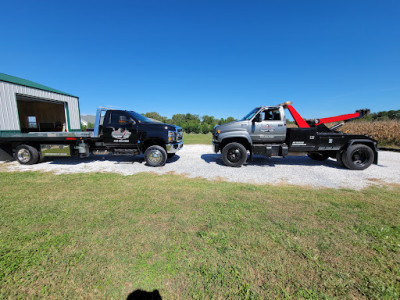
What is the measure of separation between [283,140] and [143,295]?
7.01 meters

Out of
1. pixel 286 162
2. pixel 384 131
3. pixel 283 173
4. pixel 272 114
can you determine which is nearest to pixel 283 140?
pixel 272 114

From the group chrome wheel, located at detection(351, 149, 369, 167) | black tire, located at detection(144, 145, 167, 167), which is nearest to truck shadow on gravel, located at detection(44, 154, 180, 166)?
black tire, located at detection(144, 145, 167, 167)

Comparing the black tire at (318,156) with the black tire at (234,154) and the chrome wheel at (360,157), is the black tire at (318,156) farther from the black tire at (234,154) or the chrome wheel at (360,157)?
the black tire at (234,154)

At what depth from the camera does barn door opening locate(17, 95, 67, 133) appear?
16.7 m

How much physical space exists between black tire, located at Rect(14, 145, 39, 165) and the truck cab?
782cm

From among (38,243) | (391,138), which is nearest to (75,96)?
(38,243)

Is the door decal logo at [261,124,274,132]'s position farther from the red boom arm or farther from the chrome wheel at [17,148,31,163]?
the chrome wheel at [17,148,31,163]

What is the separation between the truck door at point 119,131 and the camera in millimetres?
7262

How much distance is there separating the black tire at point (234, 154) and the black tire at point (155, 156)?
2.54 m

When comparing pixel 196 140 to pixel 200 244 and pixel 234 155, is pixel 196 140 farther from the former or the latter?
pixel 200 244

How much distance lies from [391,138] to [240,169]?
51.7 feet

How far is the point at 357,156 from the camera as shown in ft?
21.9

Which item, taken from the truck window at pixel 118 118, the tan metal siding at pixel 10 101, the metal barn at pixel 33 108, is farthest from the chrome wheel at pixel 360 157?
the tan metal siding at pixel 10 101

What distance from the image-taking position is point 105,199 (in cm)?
380
